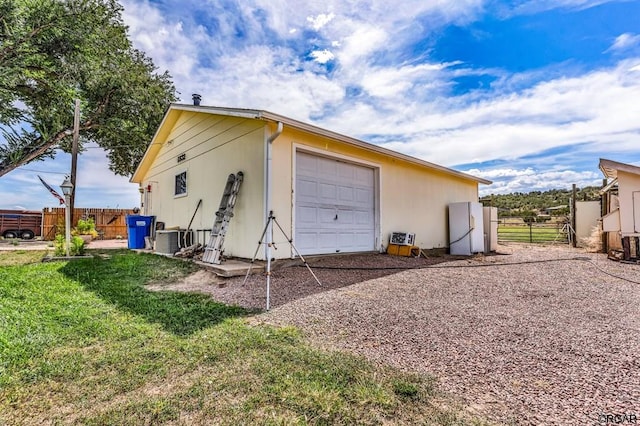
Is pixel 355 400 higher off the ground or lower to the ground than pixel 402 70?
lower

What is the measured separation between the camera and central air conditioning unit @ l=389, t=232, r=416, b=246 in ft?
26.8

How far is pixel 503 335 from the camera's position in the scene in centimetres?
271

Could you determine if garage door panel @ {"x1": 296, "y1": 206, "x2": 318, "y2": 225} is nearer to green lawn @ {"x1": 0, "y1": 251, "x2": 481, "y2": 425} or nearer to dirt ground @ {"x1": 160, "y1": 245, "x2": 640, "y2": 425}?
dirt ground @ {"x1": 160, "y1": 245, "x2": 640, "y2": 425}

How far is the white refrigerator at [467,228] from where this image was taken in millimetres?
9492

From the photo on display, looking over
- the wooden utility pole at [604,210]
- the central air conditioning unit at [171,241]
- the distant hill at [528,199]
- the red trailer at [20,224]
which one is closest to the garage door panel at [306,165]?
the central air conditioning unit at [171,241]

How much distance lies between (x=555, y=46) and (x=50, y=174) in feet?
69.1

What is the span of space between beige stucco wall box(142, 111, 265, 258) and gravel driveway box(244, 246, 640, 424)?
5.84ft

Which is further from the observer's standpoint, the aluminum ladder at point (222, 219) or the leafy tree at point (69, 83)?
the leafy tree at point (69, 83)

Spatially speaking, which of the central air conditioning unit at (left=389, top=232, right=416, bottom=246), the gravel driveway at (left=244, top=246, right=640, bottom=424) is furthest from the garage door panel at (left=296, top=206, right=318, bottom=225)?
the central air conditioning unit at (left=389, top=232, right=416, bottom=246)

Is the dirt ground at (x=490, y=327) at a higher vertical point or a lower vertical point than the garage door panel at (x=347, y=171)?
lower

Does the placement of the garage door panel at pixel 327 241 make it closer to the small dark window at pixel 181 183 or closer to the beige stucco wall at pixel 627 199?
the small dark window at pixel 181 183

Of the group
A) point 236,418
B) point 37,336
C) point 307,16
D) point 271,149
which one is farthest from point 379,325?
point 307,16

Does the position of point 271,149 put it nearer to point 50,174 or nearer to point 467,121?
point 467,121

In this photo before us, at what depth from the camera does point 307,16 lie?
7129mm
